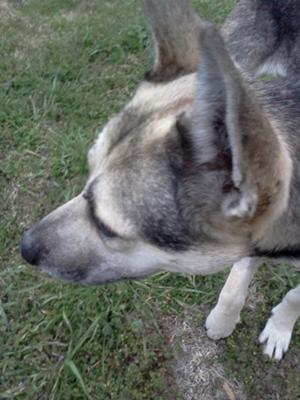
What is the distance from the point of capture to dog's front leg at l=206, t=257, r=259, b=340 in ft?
9.09

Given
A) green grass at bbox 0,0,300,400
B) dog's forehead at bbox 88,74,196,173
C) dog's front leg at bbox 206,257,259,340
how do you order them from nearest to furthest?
dog's forehead at bbox 88,74,196,173, dog's front leg at bbox 206,257,259,340, green grass at bbox 0,0,300,400

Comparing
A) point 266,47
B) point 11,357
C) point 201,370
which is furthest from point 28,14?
point 201,370

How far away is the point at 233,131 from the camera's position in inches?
57.3

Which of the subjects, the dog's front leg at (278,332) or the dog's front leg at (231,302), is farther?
the dog's front leg at (278,332)

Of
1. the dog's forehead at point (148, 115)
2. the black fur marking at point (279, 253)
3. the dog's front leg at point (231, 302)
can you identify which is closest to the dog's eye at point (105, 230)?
the dog's forehead at point (148, 115)

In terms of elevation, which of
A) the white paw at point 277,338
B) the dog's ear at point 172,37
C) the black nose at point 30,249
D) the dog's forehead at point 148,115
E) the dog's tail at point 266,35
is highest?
the dog's ear at point 172,37

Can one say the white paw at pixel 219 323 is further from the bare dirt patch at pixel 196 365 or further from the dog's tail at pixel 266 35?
the dog's tail at pixel 266 35

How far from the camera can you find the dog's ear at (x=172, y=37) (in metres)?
1.96

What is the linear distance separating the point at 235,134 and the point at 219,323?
1.71 m

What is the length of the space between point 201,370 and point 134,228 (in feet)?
4.59

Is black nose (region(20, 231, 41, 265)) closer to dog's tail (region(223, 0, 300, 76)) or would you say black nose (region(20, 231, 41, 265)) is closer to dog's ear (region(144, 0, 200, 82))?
dog's ear (region(144, 0, 200, 82))

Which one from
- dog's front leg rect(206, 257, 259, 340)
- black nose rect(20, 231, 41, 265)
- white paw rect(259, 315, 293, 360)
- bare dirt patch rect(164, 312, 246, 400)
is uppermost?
black nose rect(20, 231, 41, 265)

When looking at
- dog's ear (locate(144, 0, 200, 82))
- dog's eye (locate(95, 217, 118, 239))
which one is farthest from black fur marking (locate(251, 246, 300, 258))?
dog's ear (locate(144, 0, 200, 82))

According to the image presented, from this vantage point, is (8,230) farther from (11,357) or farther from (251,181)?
(251,181)
